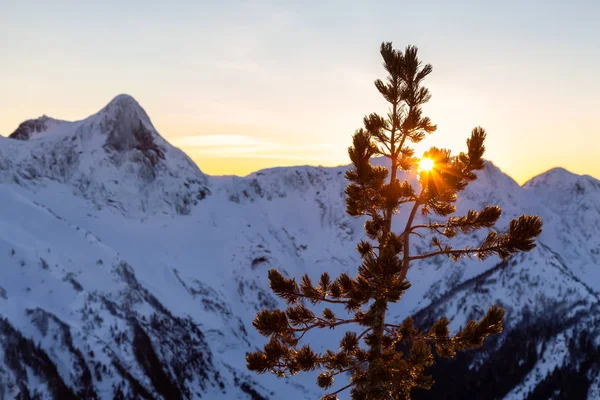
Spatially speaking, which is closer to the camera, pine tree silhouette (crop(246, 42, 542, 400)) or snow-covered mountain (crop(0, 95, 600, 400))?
pine tree silhouette (crop(246, 42, 542, 400))

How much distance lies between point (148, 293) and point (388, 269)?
135 m

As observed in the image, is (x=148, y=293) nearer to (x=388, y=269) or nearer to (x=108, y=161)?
(x=108, y=161)

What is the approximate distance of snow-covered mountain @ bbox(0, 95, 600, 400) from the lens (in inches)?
4028

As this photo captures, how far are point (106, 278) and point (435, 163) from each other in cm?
12418

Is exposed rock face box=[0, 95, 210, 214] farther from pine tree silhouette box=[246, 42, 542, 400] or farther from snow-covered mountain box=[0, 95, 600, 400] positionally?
pine tree silhouette box=[246, 42, 542, 400]

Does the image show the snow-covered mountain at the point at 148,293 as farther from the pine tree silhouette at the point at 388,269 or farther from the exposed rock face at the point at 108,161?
the pine tree silhouette at the point at 388,269

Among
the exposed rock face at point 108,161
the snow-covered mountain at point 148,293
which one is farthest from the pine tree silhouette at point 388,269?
the exposed rock face at point 108,161

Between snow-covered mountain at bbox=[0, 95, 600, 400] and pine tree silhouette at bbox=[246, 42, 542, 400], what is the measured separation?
85.5 metres

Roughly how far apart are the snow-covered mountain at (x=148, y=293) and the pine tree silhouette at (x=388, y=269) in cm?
8551

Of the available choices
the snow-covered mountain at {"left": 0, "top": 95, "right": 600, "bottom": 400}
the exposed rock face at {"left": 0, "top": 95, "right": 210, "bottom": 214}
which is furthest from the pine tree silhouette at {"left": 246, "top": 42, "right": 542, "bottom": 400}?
the exposed rock face at {"left": 0, "top": 95, "right": 210, "bottom": 214}

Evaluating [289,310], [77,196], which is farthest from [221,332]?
[289,310]

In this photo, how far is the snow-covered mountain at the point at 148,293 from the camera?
10231cm

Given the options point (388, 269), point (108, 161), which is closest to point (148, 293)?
point (108, 161)

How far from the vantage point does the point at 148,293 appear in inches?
5477
